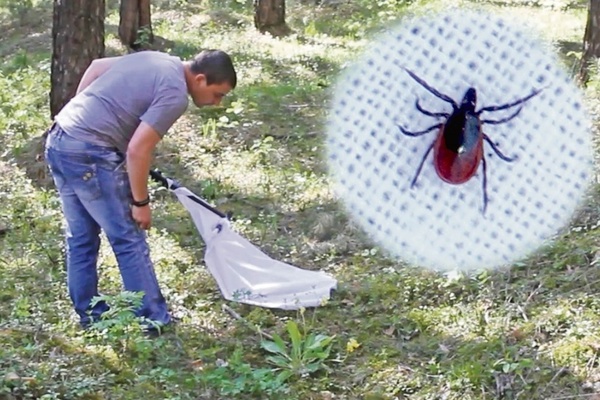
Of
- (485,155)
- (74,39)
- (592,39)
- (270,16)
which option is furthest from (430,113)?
(270,16)

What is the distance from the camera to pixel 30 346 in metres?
3.86

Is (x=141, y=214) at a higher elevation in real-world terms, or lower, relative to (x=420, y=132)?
lower

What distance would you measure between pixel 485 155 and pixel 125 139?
1.85 metres

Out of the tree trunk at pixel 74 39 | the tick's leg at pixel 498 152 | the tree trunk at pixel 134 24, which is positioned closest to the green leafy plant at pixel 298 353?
the tick's leg at pixel 498 152

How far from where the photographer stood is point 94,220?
168 inches

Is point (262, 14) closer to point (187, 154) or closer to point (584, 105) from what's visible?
point (187, 154)

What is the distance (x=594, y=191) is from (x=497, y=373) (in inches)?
74.8

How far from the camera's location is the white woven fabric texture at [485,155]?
14.6ft

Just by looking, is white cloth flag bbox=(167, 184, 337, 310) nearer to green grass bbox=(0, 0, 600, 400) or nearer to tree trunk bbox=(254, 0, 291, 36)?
green grass bbox=(0, 0, 600, 400)

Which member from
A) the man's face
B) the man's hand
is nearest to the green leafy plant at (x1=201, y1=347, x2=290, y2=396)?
the man's hand

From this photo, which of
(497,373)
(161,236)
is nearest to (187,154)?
(161,236)

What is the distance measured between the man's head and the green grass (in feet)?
3.56

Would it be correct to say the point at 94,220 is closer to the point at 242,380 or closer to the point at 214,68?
the point at 214,68

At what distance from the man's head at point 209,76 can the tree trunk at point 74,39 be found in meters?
3.15
